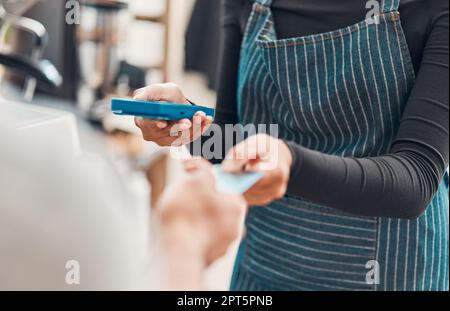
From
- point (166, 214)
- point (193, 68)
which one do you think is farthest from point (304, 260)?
point (193, 68)

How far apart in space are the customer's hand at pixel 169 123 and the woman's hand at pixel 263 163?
0.07 metres

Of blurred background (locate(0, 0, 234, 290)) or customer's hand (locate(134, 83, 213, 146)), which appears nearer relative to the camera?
customer's hand (locate(134, 83, 213, 146))

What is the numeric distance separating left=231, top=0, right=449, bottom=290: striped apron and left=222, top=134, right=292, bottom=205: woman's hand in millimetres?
223

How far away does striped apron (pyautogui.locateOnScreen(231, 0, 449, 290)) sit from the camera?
0.60m

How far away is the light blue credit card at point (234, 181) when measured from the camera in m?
0.33

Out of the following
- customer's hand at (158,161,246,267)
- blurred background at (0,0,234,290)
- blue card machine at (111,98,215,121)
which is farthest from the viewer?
blurred background at (0,0,234,290)

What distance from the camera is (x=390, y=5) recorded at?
58 cm

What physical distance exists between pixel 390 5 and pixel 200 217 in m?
0.40

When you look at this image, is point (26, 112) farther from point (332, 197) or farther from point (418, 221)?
point (418, 221)

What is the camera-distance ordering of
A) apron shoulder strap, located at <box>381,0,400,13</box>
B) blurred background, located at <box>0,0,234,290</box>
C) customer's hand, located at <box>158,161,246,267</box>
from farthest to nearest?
blurred background, located at <box>0,0,234,290</box> < apron shoulder strap, located at <box>381,0,400,13</box> < customer's hand, located at <box>158,161,246,267</box>

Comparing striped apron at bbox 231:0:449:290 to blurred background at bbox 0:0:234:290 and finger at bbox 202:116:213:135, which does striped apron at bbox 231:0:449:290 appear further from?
blurred background at bbox 0:0:234:290

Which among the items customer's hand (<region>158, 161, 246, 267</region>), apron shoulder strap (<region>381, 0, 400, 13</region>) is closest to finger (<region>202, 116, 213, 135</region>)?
customer's hand (<region>158, 161, 246, 267</region>)

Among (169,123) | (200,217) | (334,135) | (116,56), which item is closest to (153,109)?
(169,123)

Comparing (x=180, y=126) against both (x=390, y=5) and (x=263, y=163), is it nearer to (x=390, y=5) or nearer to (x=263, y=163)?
(x=263, y=163)
